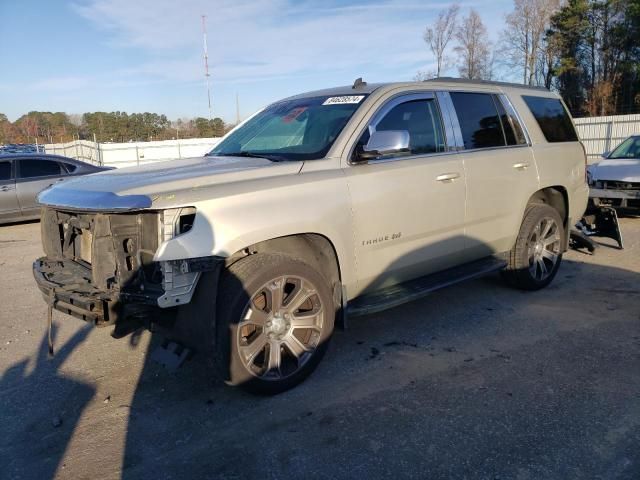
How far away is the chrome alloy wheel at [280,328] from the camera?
10.9ft

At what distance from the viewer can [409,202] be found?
4066 mm

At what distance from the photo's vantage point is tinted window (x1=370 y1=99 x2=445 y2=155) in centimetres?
420

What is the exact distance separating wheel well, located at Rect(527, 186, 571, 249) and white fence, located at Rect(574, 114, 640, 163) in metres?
22.2

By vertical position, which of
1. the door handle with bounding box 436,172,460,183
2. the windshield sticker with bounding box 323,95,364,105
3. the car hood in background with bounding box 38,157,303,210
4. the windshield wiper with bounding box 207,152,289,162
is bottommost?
the door handle with bounding box 436,172,460,183

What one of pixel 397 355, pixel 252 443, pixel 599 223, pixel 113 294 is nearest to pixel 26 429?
pixel 113 294

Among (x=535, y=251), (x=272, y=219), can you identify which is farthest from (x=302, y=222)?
(x=535, y=251)

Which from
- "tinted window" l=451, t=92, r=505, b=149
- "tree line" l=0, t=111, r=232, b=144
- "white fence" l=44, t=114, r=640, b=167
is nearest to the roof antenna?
"tinted window" l=451, t=92, r=505, b=149

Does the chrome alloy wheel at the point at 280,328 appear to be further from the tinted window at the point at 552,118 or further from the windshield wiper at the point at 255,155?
the tinted window at the point at 552,118

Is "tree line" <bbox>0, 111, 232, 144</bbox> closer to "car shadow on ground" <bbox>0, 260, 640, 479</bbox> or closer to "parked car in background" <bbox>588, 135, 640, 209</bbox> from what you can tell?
"parked car in background" <bbox>588, 135, 640, 209</bbox>

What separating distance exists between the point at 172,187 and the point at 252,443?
1.55 meters

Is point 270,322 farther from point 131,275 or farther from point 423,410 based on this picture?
point 423,410

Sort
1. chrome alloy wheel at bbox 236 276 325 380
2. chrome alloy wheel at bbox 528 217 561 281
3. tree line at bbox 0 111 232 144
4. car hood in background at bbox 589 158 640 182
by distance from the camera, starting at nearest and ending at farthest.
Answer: chrome alloy wheel at bbox 236 276 325 380 → chrome alloy wheel at bbox 528 217 561 281 → car hood in background at bbox 589 158 640 182 → tree line at bbox 0 111 232 144

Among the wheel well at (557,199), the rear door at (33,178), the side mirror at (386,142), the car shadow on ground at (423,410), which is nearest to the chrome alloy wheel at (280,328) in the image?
the car shadow on ground at (423,410)

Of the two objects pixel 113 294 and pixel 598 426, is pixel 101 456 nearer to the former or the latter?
pixel 113 294
